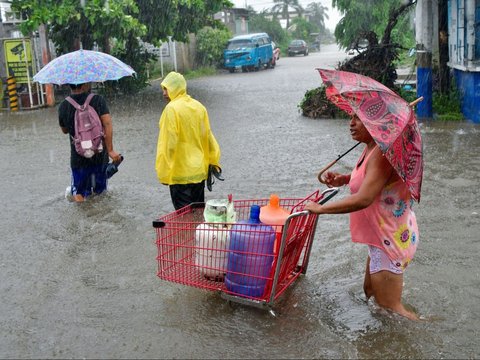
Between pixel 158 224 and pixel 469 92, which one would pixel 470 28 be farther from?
pixel 158 224

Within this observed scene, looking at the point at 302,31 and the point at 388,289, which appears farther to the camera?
the point at 302,31

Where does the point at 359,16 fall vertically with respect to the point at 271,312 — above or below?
above

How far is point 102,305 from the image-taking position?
4.86 meters

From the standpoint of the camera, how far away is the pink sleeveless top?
3918 millimetres

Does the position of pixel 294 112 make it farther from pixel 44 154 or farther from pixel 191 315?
pixel 191 315

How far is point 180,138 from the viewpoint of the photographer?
5.82 metres

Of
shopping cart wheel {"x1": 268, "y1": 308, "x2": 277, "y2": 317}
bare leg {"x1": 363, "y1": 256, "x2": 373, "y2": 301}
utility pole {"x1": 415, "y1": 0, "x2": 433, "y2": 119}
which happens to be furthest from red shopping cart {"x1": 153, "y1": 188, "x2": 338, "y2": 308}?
utility pole {"x1": 415, "y1": 0, "x2": 433, "y2": 119}

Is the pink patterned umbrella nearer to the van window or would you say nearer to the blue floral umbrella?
the blue floral umbrella

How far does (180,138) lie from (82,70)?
2398 mm

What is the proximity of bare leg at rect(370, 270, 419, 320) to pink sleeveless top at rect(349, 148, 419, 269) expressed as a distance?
0.11 m

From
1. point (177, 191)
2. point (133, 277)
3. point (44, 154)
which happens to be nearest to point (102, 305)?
point (133, 277)

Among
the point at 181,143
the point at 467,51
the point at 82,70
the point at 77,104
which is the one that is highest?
the point at 82,70

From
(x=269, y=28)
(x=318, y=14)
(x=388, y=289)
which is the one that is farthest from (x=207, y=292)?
(x=318, y=14)

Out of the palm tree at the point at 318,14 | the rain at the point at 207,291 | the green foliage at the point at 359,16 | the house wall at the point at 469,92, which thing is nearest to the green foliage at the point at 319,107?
the house wall at the point at 469,92
